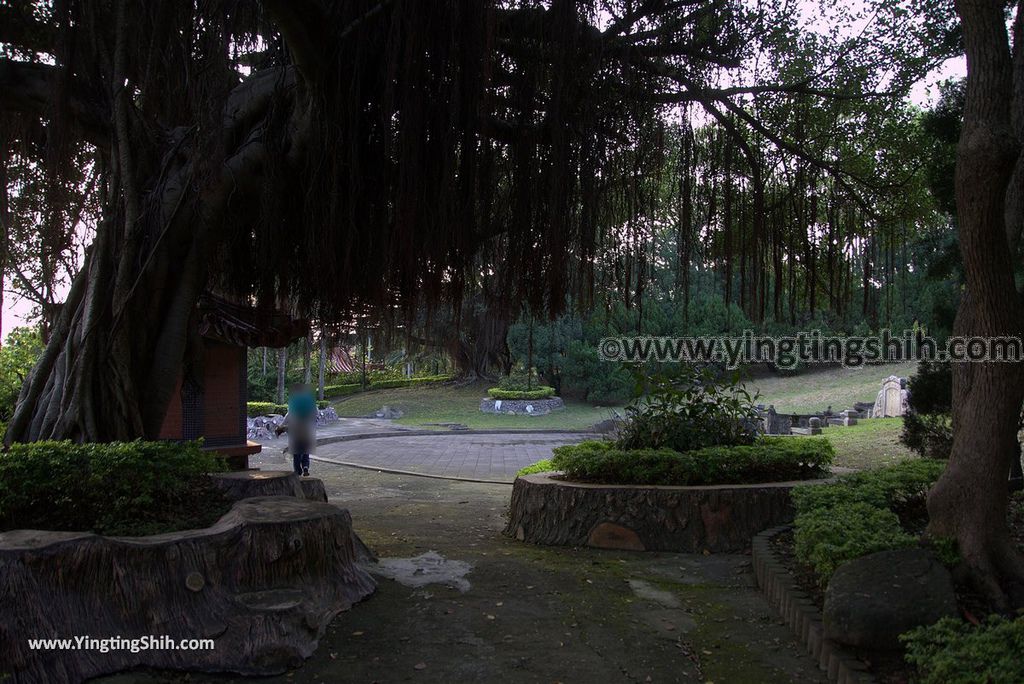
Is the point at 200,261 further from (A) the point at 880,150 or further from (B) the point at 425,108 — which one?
(A) the point at 880,150

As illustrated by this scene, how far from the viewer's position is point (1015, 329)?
369 centimetres

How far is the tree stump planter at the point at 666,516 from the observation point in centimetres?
591

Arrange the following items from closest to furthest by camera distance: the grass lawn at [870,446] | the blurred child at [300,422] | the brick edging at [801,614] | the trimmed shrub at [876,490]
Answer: the brick edging at [801,614]
the trimmed shrub at [876,490]
the blurred child at [300,422]
the grass lawn at [870,446]

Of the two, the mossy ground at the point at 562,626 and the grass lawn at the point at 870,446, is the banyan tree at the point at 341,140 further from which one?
the grass lawn at the point at 870,446

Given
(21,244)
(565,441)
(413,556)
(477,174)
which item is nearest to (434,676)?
(413,556)

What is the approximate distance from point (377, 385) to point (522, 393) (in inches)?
438

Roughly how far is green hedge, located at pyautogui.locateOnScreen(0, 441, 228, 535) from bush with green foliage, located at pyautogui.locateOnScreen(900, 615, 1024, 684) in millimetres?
3483

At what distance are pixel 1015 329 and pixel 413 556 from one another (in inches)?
166

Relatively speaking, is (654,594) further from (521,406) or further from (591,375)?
(591,375)

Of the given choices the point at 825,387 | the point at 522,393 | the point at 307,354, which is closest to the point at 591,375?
the point at 522,393

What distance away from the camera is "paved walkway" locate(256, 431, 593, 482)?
13.5 metres

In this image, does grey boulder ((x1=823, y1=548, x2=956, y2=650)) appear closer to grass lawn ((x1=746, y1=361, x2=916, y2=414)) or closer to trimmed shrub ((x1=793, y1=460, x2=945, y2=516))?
trimmed shrub ((x1=793, y1=460, x2=945, y2=516))

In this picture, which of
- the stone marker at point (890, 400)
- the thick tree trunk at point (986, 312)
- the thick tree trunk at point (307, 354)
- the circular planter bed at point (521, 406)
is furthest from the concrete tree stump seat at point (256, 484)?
the circular planter bed at point (521, 406)

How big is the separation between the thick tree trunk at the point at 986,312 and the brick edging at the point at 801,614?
0.81 meters
